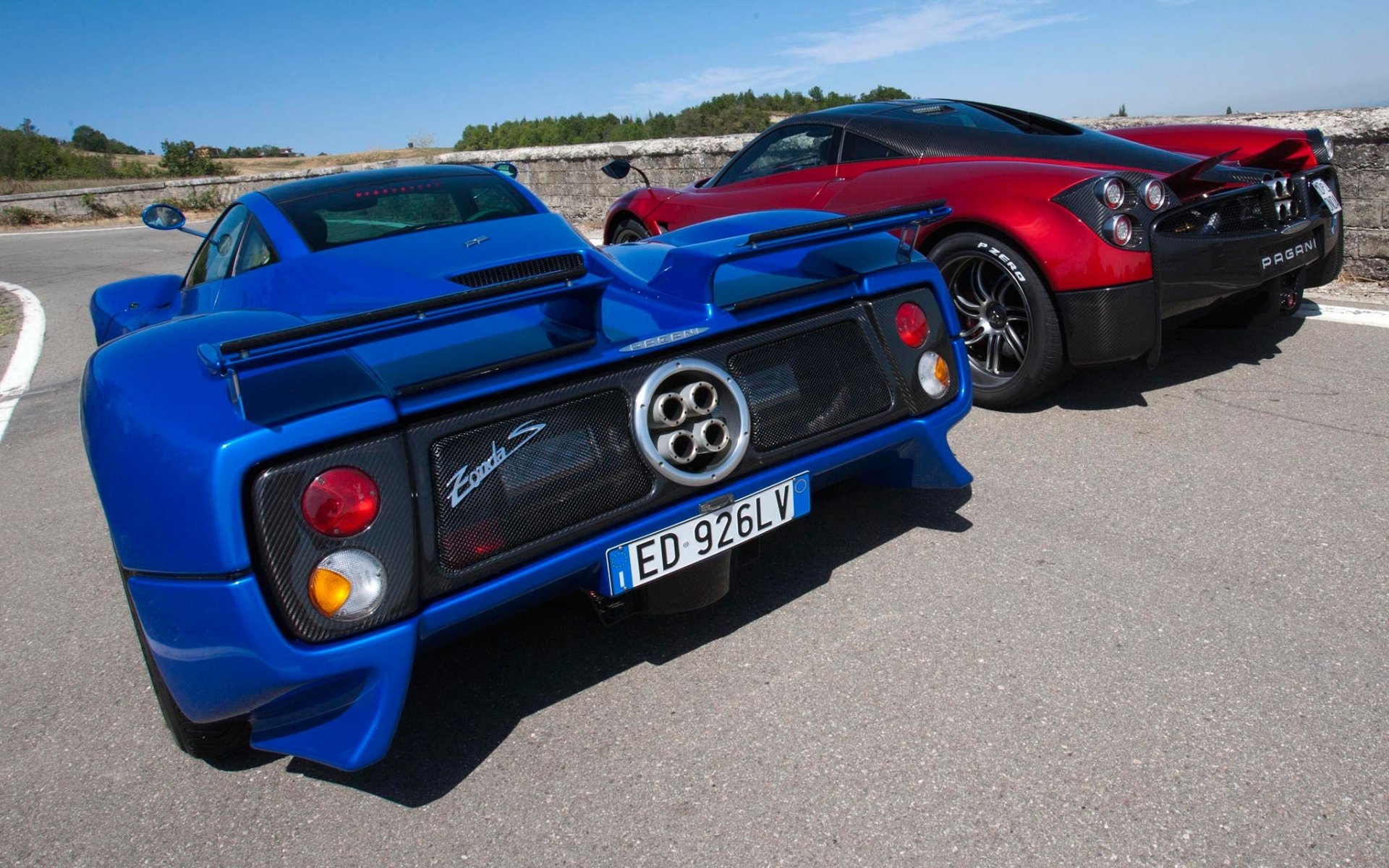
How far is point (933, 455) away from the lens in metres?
2.74

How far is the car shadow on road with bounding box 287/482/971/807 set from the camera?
2.21 m

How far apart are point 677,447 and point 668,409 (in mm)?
89

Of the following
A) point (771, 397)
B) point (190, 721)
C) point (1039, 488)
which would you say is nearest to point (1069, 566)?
point (1039, 488)

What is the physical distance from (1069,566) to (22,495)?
418cm

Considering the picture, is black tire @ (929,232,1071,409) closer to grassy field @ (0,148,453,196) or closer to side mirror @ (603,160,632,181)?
side mirror @ (603,160,632,181)

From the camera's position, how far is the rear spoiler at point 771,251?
2.42 metres

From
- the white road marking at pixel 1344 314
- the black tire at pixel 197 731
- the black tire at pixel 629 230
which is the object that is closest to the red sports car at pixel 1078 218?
the white road marking at pixel 1344 314

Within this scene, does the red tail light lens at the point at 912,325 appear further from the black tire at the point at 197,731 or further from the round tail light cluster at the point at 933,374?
the black tire at the point at 197,731

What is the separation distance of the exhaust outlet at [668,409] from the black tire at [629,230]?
412cm

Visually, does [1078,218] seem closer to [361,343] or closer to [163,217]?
[361,343]

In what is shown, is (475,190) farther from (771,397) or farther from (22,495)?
(22,495)

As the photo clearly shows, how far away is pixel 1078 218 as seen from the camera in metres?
3.66

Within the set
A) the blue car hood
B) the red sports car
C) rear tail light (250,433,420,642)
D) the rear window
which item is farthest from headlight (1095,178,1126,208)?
rear tail light (250,433,420,642)

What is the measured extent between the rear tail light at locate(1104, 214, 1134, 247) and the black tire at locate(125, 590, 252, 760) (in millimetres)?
3192
